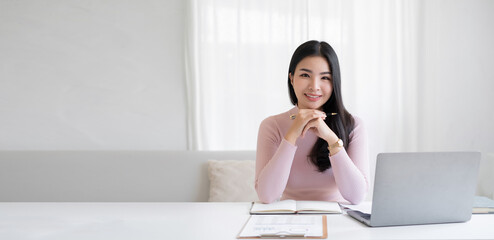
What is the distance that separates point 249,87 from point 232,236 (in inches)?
83.7

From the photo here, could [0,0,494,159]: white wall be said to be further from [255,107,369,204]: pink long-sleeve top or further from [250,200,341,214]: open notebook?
[250,200,341,214]: open notebook

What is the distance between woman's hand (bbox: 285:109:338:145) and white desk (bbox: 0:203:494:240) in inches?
11.7

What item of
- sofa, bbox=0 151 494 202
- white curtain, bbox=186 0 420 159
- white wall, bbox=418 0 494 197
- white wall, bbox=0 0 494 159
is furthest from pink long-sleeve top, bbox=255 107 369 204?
white wall, bbox=418 0 494 197

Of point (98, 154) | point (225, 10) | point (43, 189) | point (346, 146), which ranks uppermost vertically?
point (225, 10)

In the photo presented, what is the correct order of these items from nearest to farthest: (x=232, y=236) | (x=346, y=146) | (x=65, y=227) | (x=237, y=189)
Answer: (x=232, y=236) → (x=65, y=227) → (x=346, y=146) → (x=237, y=189)

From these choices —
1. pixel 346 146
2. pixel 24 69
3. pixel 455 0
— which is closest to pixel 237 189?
pixel 346 146

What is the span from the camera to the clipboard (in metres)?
1.23

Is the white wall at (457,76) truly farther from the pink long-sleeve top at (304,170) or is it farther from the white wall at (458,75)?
the pink long-sleeve top at (304,170)

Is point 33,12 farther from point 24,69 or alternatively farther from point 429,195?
point 429,195

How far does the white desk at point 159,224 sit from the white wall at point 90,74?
5.14 ft

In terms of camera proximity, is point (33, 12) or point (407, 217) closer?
point (407, 217)

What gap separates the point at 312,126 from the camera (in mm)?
1764

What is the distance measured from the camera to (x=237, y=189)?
2902 millimetres

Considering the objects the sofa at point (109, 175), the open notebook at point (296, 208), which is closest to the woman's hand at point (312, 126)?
the open notebook at point (296, 208)
